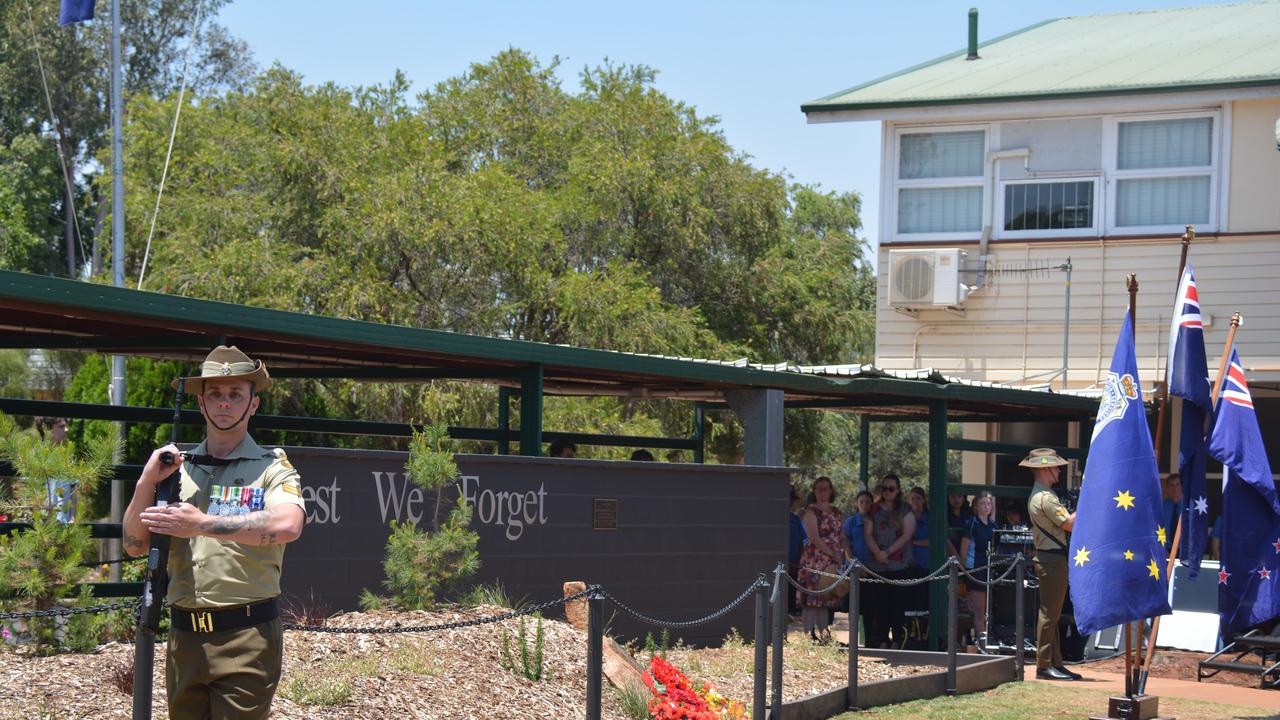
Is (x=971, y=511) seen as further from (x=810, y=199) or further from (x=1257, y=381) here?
(x=810, y=199)

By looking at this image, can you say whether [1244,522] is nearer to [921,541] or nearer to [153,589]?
[921,541]

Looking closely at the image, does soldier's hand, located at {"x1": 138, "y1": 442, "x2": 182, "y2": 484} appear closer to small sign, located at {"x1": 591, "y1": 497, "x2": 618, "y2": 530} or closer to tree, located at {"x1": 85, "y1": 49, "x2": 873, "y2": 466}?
small sign, located at {"x1": 591, "y1": 497, "x2": 618, "y2": 530}

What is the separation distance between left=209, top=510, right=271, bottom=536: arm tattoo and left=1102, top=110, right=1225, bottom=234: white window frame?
1742 cm

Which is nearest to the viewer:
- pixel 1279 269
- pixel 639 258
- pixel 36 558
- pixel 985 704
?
pixel 36 558

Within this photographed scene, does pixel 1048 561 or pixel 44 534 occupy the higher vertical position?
pixel 44 534

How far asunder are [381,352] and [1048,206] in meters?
12.6

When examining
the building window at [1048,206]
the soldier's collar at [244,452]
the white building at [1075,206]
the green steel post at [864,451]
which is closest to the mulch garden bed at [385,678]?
the soldier's collar at [244,452]

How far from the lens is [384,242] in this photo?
23641mm

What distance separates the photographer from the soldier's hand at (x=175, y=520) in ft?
17.3

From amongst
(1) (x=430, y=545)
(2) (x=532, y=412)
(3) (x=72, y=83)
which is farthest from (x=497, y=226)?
(3) (x=72, y=83)

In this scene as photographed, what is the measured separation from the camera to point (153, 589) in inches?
220

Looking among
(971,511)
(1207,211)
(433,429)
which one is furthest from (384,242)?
(433,429)

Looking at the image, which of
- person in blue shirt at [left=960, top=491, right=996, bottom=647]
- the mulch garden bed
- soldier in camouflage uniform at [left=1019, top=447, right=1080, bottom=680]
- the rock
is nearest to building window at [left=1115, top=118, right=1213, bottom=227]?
person in blue shirt at [left=960, top=491, right=996, bottom=647]

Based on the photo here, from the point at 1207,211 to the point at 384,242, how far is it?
1180 centimetres
